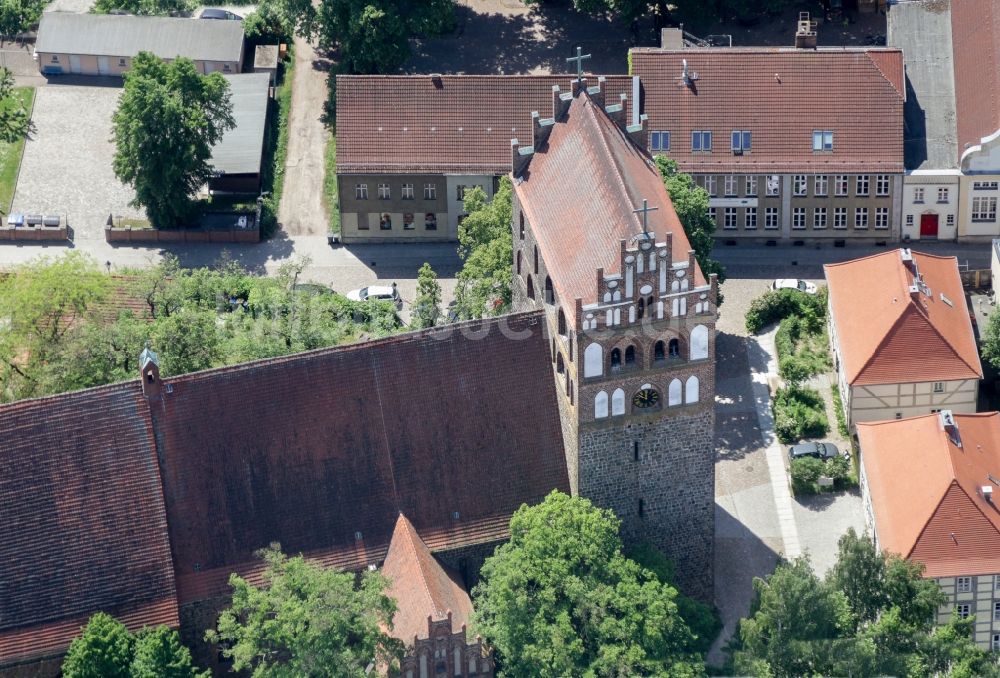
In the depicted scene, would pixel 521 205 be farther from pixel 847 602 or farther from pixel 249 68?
pixel 249 68

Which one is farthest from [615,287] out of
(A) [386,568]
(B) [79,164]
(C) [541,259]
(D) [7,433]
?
(B) [79,164]

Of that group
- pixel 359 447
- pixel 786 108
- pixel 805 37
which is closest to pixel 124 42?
pixel 786 108

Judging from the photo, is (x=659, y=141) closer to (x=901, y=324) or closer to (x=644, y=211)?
(x=901, y=324)

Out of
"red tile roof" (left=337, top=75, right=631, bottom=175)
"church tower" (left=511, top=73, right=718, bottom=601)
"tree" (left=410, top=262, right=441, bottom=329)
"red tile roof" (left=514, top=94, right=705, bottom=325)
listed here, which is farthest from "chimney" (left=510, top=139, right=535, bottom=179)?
"red tile roof" (left=337, top=75, right=631, bottom=175)

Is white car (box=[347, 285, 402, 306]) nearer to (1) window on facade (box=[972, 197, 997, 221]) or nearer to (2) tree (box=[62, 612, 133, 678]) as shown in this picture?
(1) window on facade (box=[972, 197, 997, 221])

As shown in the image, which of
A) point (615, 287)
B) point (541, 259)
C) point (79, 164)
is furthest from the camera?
point (79, 164)

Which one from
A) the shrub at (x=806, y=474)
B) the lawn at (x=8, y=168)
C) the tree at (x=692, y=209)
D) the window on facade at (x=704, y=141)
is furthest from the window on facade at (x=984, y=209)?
the lawn at (x=8, y=168)

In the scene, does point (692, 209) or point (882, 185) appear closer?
point (692, 209)
